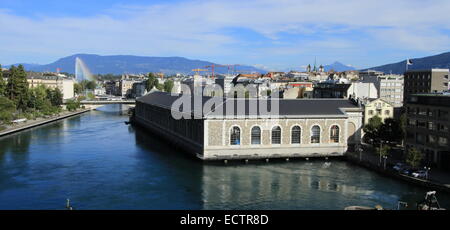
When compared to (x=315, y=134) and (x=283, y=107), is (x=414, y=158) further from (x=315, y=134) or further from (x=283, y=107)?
(x=283, y=107)

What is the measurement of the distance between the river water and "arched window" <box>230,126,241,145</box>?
1938 millimetres

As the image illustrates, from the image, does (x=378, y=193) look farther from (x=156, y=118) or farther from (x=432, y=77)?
(x=432, y=77)

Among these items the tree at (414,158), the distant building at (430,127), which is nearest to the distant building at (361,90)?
the distant building at (430,127)

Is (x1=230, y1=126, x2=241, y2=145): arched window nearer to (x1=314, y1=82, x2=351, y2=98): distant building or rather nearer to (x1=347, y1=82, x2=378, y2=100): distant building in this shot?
(x1=347, y1=82, x2=378, y2=100): distant building

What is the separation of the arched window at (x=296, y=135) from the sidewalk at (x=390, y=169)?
3404mm

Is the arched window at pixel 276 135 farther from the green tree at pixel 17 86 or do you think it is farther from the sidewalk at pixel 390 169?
the green tree at pixel 17 86

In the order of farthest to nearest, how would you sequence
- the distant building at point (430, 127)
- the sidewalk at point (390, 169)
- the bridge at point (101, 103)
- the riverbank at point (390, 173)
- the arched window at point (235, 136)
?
the bridge at point (101, 103)
the arched window at point (235, 136)
the distant building at point (430, 127)
the sidewalk at point (390, 169)
the riverbank at point (390, 173)

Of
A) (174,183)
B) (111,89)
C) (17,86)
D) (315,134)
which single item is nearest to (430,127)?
(315,134)

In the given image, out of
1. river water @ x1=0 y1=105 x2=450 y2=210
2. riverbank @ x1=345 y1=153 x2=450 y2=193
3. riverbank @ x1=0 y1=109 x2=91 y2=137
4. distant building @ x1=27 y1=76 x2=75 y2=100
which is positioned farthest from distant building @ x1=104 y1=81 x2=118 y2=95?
riverbank @ x1=345 y1=153 x2=450 y2=193

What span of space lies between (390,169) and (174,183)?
453 inches

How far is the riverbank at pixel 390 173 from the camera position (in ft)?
66.9
